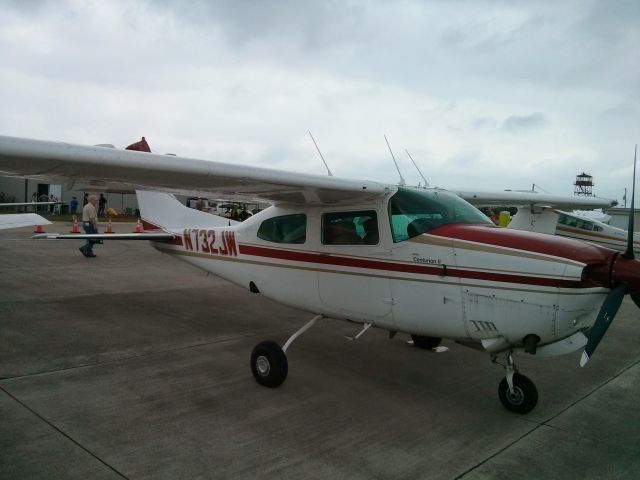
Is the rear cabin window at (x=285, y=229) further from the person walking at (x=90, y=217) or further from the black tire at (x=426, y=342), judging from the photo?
the person walking at (x=90, y=217)

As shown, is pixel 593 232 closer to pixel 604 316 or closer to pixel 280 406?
pixel 604 316

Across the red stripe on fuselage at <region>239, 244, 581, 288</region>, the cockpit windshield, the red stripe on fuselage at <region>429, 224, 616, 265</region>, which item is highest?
the cockpit windshield

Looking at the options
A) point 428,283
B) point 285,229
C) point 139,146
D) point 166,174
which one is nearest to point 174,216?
point 139,146

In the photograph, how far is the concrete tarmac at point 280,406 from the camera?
133 inches

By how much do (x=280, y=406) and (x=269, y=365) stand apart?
1.63 feet

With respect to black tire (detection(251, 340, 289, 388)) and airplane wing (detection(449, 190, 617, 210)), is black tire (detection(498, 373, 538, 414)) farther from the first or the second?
airplane wing (detection(449, 190, 617, 210))

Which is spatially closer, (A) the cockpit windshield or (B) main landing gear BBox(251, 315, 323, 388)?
(A) the cockpit windshield

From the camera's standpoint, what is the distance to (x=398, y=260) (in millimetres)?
4516

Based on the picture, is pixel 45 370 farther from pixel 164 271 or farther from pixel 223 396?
pixel 164 271

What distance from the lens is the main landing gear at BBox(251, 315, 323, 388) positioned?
472 centimetres

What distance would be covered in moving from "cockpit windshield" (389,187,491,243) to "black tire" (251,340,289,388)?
1589mm

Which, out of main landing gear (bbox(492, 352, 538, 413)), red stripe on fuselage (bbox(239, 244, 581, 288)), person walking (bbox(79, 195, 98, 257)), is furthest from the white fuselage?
person walking (bbox(79, 195, 98, 257))

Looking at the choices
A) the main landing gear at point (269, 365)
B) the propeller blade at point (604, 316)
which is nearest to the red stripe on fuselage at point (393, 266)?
the propeller blade at point (604, 316)

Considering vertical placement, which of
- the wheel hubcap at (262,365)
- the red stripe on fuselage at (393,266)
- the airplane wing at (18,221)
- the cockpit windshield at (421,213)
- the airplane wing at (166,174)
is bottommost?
the wheel hubcap at (262,365)
